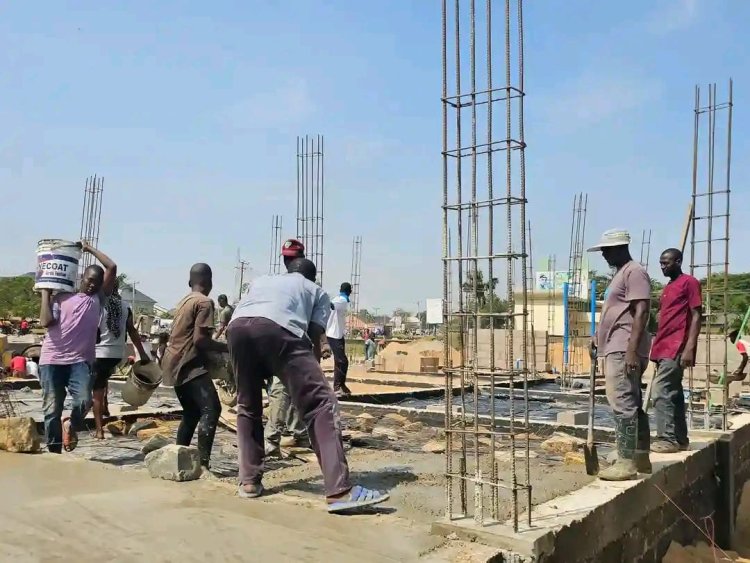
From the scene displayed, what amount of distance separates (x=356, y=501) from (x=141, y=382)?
337 cm

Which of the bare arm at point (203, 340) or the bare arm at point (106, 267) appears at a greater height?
the bare arm at point (106, 267)

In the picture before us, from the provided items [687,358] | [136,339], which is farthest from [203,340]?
[687,358]

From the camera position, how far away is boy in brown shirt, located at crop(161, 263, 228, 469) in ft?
15.7

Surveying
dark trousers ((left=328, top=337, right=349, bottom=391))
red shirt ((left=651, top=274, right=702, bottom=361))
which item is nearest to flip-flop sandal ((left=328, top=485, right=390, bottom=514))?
red shirt ((left=651, top=274, right=702, bottom=361))

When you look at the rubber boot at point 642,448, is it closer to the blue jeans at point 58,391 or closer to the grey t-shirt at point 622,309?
the grey t-shirt at point 622,309

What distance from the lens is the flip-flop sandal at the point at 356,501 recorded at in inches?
146

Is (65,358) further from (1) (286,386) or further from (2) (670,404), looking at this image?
(2) (670,404)

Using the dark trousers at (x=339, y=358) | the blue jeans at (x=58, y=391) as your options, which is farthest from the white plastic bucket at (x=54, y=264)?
the dark trousers at (x=339, y=358)

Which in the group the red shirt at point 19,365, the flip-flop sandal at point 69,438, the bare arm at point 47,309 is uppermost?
the bare arm at point 47,309

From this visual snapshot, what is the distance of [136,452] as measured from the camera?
5.80m

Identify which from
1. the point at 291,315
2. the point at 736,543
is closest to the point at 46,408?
the point at 291,315

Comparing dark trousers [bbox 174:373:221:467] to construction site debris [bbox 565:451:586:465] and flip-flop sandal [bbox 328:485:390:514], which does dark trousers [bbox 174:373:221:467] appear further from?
construction site debris [bbox 565:451:586:465]

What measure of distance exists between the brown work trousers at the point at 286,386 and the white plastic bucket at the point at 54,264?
196 cm

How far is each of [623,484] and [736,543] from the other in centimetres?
313
